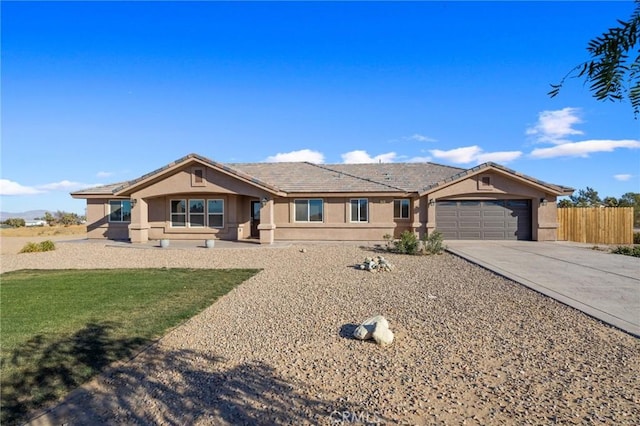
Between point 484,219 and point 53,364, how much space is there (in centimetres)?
2129

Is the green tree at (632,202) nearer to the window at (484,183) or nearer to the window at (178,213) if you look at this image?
the window at (484,183)

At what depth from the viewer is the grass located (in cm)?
450

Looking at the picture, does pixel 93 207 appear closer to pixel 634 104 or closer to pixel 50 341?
pixel 50 341

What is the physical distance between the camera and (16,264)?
48.2ft

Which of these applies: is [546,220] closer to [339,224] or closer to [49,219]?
[339,224]

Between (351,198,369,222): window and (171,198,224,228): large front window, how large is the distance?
801 centimetres

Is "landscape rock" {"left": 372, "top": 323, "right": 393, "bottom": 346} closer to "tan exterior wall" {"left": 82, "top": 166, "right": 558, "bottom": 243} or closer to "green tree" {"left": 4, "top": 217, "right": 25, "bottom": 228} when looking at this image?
"tan exterior wall" {"left": 82, "top": 166, "right": 558, "bottom": 243}

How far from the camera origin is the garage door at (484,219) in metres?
21.3

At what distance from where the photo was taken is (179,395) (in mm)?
4172

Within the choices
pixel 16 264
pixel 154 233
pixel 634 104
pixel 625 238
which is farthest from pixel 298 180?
pixel 634 104

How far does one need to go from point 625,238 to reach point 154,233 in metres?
27.6

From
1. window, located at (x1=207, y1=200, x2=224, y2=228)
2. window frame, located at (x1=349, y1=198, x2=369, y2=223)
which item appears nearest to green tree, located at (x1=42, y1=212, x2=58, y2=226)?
window, located at (x1=207, y1=200, x2=224, y2=228)

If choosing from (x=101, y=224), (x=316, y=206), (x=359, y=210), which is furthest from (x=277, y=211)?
(x=101, y=224)

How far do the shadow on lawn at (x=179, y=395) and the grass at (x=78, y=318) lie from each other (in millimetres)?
36
